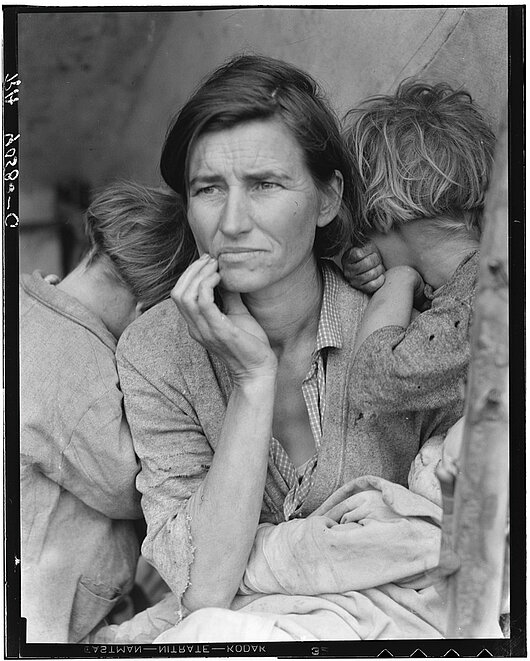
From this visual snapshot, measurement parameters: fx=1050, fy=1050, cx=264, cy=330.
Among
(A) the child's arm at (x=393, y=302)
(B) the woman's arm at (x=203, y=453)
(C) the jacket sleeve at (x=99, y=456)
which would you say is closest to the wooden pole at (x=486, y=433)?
(A) the child's arm at (x=393, y=302)

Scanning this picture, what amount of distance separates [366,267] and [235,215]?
0.33 metres

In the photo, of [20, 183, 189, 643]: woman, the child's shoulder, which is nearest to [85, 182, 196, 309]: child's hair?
[20, 183, 189, 643]: woman

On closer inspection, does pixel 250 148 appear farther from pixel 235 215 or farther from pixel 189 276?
pixel 189 276

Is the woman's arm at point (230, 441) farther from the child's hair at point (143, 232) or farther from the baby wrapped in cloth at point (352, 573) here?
the child's hair at point (143, 232)

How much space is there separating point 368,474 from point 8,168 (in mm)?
954

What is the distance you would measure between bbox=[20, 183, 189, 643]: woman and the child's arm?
41 centimetres

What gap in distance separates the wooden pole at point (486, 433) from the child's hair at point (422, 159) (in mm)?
284

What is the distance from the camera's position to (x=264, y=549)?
2047mm

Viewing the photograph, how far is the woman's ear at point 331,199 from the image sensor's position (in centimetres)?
208

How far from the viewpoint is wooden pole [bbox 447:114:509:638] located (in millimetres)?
1633

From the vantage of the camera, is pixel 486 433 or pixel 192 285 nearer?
pixel 486 433

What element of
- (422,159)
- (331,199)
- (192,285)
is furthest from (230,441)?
(422,159)

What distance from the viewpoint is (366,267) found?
84.4 inches

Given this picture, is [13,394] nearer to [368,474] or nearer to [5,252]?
[5,252]
